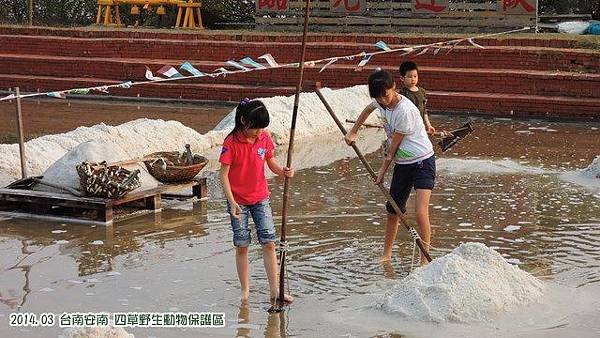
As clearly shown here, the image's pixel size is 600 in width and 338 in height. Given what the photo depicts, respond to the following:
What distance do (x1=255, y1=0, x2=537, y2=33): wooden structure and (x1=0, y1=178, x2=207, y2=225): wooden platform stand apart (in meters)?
13.1

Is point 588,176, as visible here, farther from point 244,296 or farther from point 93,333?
point 93,333

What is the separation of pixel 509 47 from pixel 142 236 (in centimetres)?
1143

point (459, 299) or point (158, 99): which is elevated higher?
point (459, 299)

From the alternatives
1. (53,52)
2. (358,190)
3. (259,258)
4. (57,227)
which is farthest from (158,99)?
(259,258)

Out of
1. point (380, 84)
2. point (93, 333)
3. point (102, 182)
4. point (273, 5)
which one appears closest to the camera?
point (93, 333)

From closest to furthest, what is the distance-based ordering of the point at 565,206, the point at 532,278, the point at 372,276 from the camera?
the point at 532,278 < the point at 372,276 < the point at 565,206

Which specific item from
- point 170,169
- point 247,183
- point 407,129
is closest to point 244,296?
point 247,183

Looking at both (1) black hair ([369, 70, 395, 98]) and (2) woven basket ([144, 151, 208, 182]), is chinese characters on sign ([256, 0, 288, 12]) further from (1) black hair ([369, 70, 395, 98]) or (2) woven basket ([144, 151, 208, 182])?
(1) black hair ([369, 70, 395, 98])

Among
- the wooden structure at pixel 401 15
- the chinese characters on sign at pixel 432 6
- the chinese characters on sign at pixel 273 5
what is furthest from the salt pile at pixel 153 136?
the chinese characters on sign at pixel 273 5

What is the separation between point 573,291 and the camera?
713 centimetres

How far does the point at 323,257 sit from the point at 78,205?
7.31ft

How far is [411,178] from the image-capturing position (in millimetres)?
7742

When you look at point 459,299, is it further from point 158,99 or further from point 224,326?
point 158,99

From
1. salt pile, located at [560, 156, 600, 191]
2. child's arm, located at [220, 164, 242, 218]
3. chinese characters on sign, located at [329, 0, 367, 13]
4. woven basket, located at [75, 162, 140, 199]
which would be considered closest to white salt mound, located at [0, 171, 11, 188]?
woven basket, located at [75, 162, 140, 199]
